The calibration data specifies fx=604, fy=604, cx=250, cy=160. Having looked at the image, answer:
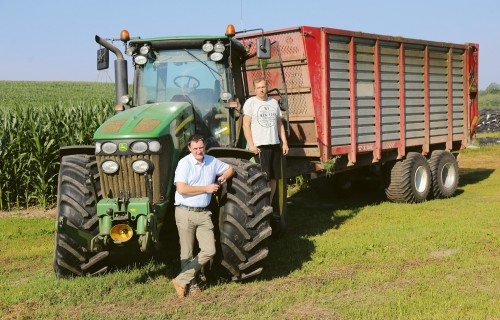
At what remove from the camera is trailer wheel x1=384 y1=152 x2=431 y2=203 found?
10.8 m

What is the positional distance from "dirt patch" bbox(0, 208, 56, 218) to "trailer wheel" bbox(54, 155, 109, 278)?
15.8 ft

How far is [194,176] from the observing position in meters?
5.57

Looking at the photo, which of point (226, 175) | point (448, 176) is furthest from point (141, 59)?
point (448, 176)

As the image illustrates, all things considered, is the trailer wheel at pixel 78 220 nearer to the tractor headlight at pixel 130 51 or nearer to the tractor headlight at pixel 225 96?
the tractor headlight at pixel 225 96

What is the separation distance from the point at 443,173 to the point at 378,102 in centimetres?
281

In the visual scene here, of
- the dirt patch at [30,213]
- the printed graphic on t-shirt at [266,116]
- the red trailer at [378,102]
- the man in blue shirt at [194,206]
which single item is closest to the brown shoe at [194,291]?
the man in blue shirt at [194,206]

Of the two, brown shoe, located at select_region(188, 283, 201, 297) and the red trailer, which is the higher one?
the red trailer

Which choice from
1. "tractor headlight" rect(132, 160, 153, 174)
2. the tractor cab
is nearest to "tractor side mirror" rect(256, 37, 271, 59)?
the tractor cab

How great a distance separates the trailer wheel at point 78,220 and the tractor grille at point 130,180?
10.7 inches

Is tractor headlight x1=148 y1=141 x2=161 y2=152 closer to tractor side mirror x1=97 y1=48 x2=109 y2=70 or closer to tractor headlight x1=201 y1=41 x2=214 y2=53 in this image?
tractor headlight x1=201 y1=41 x2=214 y2=53

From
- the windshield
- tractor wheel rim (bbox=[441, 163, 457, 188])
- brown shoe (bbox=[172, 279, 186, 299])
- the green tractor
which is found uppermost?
the windshield

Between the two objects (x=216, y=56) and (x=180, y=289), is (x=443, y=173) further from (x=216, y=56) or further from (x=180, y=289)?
(x=180, y=289)

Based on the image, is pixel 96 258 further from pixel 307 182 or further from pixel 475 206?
pixel 307 182

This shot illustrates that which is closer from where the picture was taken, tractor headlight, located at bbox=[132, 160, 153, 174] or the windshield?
tractor headlight, located at bbox=[132, 160, 153, 174]
